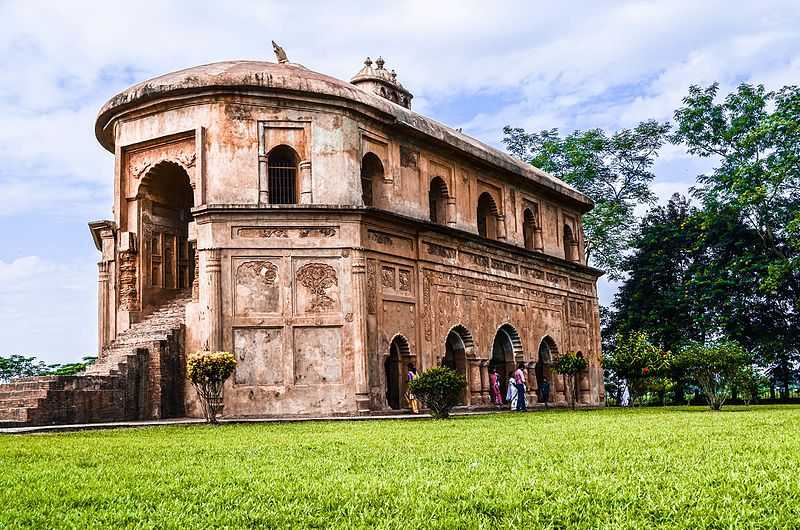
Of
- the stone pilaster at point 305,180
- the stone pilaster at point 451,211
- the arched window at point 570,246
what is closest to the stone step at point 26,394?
the stone pilaster at point 305,180

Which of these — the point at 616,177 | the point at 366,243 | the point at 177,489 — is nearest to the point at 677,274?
the point at 616,177

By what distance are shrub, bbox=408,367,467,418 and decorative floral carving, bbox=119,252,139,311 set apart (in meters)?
7.09

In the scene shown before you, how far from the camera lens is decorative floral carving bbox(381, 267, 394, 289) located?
2034 centimetres

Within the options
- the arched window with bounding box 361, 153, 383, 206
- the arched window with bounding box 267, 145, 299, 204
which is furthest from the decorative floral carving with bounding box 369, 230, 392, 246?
the arched window with bounding box 267, 145, 299, 204

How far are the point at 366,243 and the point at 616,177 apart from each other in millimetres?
21109

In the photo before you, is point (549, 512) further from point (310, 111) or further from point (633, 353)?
point (633, 353)

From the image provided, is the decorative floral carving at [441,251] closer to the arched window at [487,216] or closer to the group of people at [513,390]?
the arched window at [487,216]

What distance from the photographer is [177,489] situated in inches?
249

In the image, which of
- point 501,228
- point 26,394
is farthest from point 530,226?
point 26,394

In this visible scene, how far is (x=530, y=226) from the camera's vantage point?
28.4 meters

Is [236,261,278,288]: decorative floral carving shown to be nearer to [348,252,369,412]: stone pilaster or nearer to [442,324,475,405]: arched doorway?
[348,252,369,412]: stone pilaster

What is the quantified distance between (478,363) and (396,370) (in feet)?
10.4

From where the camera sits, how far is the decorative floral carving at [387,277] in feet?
66.7

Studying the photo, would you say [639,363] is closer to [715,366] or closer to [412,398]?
[715,366]
